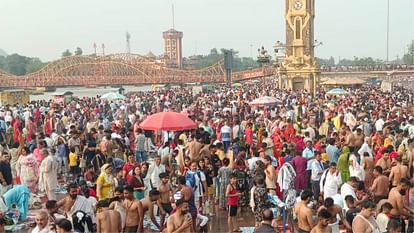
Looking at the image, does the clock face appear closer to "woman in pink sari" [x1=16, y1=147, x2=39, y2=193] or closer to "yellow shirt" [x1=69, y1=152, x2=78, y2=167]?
"yellow shirt" [x1=69, y1=152, x2=78, y2=167]

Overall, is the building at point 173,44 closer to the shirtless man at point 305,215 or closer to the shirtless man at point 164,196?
the shirtless man at point 164,196

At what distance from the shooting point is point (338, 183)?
27.5 feet

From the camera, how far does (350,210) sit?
22.6ft

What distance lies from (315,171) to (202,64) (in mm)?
120805

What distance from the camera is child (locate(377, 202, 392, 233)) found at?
6.68 m

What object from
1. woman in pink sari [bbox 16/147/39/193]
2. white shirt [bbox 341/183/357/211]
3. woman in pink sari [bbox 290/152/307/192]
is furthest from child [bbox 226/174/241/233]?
woman in pink sari [bbox 16/147/39/193]

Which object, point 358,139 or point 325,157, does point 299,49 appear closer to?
point 358,139

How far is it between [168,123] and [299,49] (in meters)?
34.2

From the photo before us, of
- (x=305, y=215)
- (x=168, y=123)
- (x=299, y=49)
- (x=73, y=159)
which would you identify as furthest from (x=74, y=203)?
(x=299, y=49)

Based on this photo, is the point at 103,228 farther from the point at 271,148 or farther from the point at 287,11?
the point at 287,11

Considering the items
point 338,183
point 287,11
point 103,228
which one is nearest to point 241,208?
point 338,183

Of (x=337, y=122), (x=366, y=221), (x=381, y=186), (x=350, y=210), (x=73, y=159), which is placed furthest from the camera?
(x=337, y=122)

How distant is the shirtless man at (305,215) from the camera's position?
6.74 metres

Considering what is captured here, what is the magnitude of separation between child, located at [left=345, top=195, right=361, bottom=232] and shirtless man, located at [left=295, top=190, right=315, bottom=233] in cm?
46
